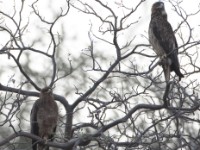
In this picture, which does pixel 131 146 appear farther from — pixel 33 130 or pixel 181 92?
pixel 33 130

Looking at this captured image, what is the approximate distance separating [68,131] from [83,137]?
1.82m

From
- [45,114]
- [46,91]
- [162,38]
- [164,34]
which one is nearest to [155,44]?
[162,38]

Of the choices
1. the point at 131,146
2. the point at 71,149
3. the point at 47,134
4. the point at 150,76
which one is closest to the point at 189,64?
the point at 150,76

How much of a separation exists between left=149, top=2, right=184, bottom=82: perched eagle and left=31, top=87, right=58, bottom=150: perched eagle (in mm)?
1713

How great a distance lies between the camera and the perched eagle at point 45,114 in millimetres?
10250

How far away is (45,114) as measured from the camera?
→ 10328 millimetres

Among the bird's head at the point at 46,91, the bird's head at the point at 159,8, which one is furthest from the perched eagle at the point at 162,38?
the bird's head at the point at 46,91

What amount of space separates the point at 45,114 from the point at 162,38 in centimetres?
225

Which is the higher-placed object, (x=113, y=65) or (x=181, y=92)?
(x=113, y=65)

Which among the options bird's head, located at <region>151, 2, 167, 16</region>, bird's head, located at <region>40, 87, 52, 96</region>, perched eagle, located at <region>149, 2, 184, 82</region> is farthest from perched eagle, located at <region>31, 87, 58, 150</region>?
bird's head, located at <region>151, 2, 167, 16</region>

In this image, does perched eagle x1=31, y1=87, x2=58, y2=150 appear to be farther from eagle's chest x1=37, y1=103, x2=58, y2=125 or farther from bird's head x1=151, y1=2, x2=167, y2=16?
bird's head x1=151, y1=2, x2=167, y2=16

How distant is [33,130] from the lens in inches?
411

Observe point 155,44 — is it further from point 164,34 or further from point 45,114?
point 45,114

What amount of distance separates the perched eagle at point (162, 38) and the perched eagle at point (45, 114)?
171cm
